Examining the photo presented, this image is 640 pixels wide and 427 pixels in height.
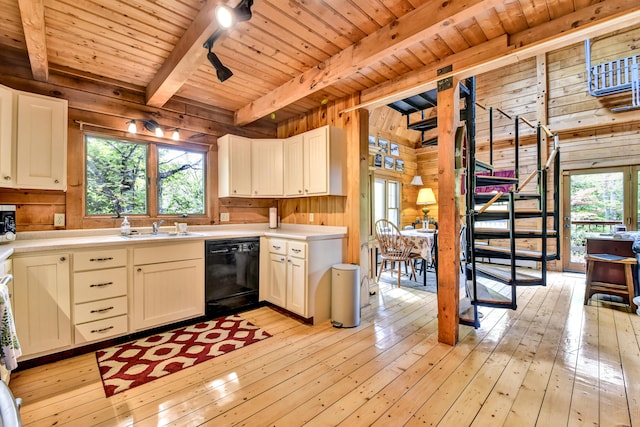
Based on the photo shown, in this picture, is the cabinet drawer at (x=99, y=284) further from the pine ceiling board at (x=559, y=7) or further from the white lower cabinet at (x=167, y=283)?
the pine ceiling board at (x=559, y=7)

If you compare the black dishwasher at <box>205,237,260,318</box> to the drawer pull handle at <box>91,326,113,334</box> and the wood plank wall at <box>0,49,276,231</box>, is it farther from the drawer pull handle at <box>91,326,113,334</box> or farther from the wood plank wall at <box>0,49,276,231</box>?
the drawer pull handle at <box>91,326,113,334</box>

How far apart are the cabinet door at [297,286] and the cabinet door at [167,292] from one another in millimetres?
917

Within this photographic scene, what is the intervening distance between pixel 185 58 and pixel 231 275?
7.12 ft

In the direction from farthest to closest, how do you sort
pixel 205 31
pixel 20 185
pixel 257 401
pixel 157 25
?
pixel 20 185, pixel 157 25, pixel 205 31, pixel 257 401

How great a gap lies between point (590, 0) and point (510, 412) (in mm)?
2653

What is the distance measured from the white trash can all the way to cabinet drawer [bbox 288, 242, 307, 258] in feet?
1.34

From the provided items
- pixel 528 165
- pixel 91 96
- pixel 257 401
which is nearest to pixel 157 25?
pixel 91 96

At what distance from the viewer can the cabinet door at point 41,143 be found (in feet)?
7.90

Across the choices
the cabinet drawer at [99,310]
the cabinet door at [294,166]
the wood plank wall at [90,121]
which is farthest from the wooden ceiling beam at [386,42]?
the cabinet drawer at [99,310]

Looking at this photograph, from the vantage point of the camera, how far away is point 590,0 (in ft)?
6.22

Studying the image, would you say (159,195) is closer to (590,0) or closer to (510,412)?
(510,412)

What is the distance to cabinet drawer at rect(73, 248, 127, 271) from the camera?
7.73ft

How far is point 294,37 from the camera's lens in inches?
94.0

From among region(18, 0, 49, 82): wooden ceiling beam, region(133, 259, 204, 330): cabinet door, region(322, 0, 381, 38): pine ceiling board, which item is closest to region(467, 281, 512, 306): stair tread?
region(322, 0, 381, 38): pine ceiling board
